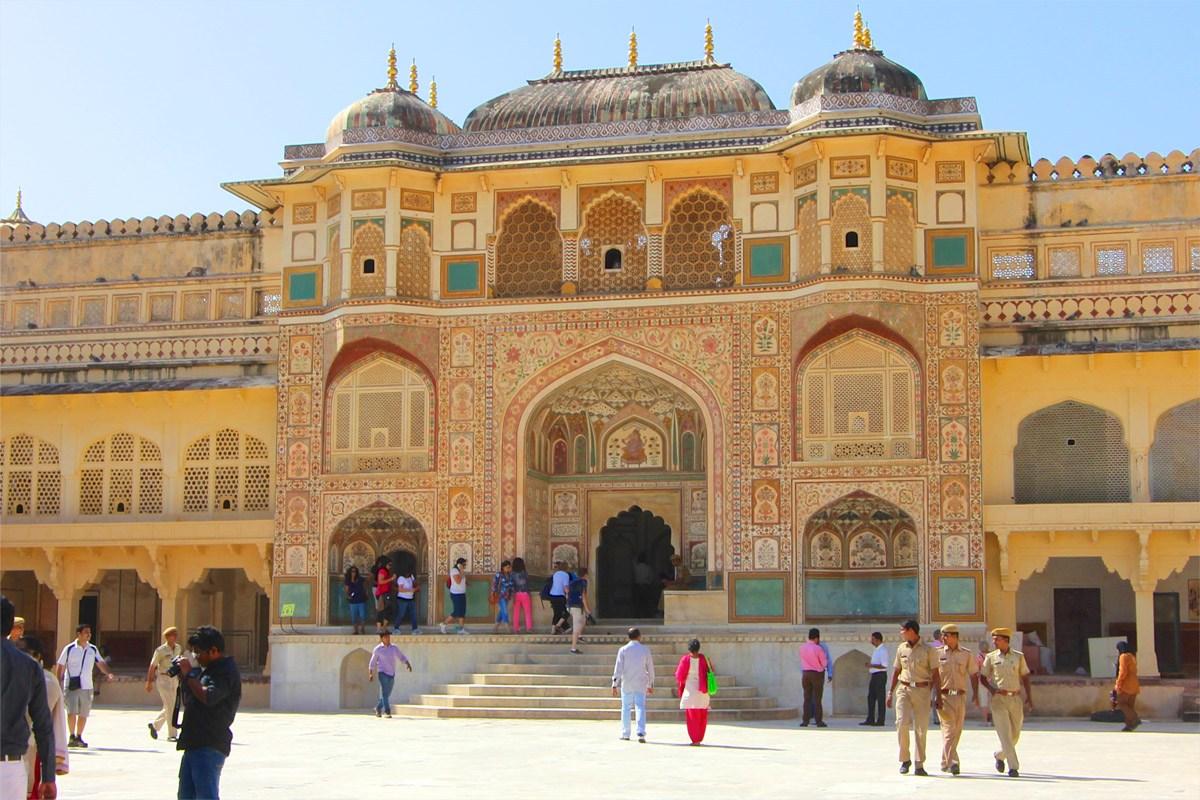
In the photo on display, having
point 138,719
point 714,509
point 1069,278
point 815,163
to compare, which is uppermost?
point 815,163

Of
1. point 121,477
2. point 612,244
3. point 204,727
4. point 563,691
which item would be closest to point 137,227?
point 121,477

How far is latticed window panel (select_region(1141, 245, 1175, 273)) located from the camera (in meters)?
21.1

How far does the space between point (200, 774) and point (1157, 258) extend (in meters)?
16.3

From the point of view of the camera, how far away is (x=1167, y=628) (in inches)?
861

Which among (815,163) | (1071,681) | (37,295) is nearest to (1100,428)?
(1071,681)

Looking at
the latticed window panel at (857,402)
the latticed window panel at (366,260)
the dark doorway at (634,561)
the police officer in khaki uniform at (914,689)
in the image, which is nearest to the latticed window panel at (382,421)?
the latticed window panel at (366,260)

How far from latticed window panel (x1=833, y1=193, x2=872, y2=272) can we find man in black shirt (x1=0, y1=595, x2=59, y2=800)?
14757 mm

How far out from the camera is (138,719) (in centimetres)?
1892

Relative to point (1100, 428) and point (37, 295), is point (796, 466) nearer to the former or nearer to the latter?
point (1100, 428)

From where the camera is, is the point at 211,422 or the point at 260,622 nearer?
the point at 211,422

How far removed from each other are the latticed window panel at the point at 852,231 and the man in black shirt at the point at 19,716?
1476cm

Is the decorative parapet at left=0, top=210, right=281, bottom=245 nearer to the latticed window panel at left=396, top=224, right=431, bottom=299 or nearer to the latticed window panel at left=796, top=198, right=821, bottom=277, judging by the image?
the latticed window panel at left=396, top=224, right=431, bottom=299

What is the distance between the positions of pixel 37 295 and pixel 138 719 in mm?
8028

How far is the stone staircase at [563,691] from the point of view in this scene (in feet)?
59.3
